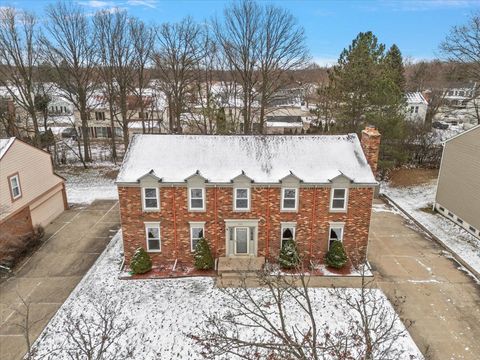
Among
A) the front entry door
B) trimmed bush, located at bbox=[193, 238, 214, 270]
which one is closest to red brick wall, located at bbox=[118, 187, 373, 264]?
trimmed bush, located at bbox=[193, 238, 214, 270]

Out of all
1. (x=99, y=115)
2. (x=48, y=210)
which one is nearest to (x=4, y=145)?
(x=48, y=210)

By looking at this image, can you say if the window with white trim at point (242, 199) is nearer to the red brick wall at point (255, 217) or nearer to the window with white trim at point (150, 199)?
the red brick wall at point (255, 217)

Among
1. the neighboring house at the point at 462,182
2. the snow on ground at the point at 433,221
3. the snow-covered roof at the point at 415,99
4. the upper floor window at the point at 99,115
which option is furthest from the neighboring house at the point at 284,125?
the neighboring house at the point at 462,182

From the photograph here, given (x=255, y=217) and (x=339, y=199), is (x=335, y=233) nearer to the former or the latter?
(x=339, y=199)

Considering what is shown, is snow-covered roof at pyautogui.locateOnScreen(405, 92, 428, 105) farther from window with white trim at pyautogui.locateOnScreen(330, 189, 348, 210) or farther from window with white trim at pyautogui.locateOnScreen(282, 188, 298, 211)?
window with white trim at pyautogui.locateOnScreen(282, 188, 298, 211)

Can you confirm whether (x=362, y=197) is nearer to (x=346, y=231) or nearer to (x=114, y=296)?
(x=346, y=231)

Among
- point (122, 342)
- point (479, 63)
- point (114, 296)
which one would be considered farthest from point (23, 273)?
point (479, 63)
